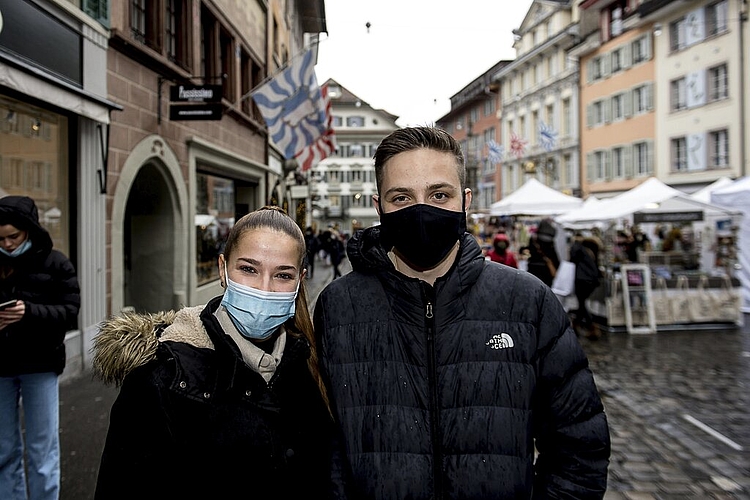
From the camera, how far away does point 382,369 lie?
1.85 m

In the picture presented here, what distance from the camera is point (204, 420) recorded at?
1752mm

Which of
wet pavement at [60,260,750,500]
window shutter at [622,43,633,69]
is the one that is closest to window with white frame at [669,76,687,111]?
window shutter at [622,43,633,69]

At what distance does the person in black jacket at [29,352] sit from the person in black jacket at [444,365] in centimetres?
230

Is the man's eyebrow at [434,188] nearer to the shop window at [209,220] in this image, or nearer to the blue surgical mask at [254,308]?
the blue surgical mask at [254,308]

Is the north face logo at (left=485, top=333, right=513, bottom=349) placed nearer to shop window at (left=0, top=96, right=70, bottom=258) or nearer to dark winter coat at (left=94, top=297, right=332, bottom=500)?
dark winter coat at (left=94, top=297, right=332, bottom=500)

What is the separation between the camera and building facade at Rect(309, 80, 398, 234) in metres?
67.6

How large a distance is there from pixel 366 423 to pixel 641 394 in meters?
6.04

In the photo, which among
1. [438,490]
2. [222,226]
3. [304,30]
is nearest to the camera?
[438,490]

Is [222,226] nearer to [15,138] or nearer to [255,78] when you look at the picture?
[255,78]

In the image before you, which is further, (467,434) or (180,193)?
(180,193)

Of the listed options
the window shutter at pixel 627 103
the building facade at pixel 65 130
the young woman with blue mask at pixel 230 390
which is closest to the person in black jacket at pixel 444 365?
the young woman with blue mask at pixel 230 390

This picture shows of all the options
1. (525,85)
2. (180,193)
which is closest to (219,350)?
(180,193)

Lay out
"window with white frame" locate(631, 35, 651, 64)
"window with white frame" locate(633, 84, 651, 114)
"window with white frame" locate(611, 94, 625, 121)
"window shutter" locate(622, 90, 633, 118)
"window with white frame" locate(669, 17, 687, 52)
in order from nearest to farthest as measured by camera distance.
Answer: "window with white frame" locate(669, 17, 687, 52) → "window with white frame" locate(631, 35, 651, 64) → "window with white frame" locate(633, 84, 651, 114) → "window shutter" locate(622, 90, 633, 118) → "window with white frame" locate(611, 94, 625, 121)

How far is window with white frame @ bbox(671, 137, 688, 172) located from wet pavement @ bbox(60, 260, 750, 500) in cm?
1810
